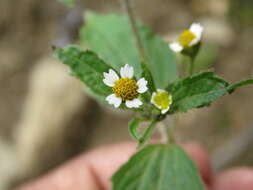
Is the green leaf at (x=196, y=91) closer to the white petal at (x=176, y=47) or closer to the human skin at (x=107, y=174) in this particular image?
the white petal at (x=176, y=47)

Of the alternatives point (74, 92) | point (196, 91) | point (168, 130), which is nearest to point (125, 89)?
point (196, 91)

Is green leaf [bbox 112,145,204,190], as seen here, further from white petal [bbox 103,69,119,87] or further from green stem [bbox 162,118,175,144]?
white petal [bbox 103,69,119,87]

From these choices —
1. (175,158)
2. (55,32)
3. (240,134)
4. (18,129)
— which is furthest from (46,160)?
(175,158)

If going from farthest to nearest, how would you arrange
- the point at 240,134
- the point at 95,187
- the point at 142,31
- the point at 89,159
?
the point at 240,134 → the point at 89,159 → the point at 95,187 → the point at 142,31

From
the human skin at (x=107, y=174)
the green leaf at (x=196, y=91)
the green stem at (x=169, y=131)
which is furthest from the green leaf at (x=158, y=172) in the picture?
the human skin at (x=107, y=174)

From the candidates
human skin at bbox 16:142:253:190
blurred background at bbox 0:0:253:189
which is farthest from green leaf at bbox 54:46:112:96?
blurred background at bbox 0:0:253:189

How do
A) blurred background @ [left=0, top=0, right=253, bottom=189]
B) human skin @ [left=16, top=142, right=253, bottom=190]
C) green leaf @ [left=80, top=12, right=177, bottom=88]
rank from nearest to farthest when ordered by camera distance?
green leaf @ [left=80, top=12, right=177, bottom=88] < human skin @ [left=16, top=142, right=253, bottom=190] < blurred background @ [left=0, top=0, right=253, bottom=189]

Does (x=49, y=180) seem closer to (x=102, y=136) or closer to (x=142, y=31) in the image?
(x=142, y=31)
